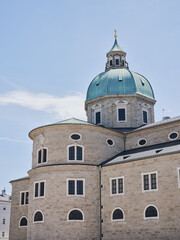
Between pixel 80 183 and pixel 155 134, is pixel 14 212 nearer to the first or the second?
pixel 80 183

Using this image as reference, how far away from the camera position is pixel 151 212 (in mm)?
30234

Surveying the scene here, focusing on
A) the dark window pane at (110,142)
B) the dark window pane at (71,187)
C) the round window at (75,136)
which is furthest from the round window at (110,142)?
the dark window pane at (71,187)

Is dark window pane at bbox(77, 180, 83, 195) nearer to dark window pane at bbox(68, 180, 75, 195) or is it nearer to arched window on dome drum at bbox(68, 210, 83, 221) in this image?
dark window pane at bbox(68, 180, 75, 195)

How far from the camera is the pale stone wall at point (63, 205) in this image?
3288 centimetres

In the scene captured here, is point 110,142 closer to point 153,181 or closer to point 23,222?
point 153,181

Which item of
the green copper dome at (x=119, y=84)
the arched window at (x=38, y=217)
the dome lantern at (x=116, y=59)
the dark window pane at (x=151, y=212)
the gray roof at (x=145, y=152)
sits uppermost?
the dome lantern at (x=116, y=59)

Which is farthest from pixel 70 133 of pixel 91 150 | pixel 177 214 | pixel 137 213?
pixel 177 214

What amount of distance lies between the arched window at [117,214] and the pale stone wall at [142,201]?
37cm

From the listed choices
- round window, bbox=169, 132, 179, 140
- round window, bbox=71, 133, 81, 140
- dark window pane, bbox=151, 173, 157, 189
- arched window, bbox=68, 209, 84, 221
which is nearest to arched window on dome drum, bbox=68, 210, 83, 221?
arched window, bbox=68, 209, 84, 221

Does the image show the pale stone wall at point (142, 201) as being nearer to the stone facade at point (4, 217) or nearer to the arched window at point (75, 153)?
the arched window at point (75, 153)

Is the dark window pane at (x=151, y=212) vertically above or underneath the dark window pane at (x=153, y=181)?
underneath

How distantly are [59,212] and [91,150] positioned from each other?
7.18 metres

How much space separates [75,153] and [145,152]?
7160 mm

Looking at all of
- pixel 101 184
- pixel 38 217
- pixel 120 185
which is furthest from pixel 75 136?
pixel 38 217
